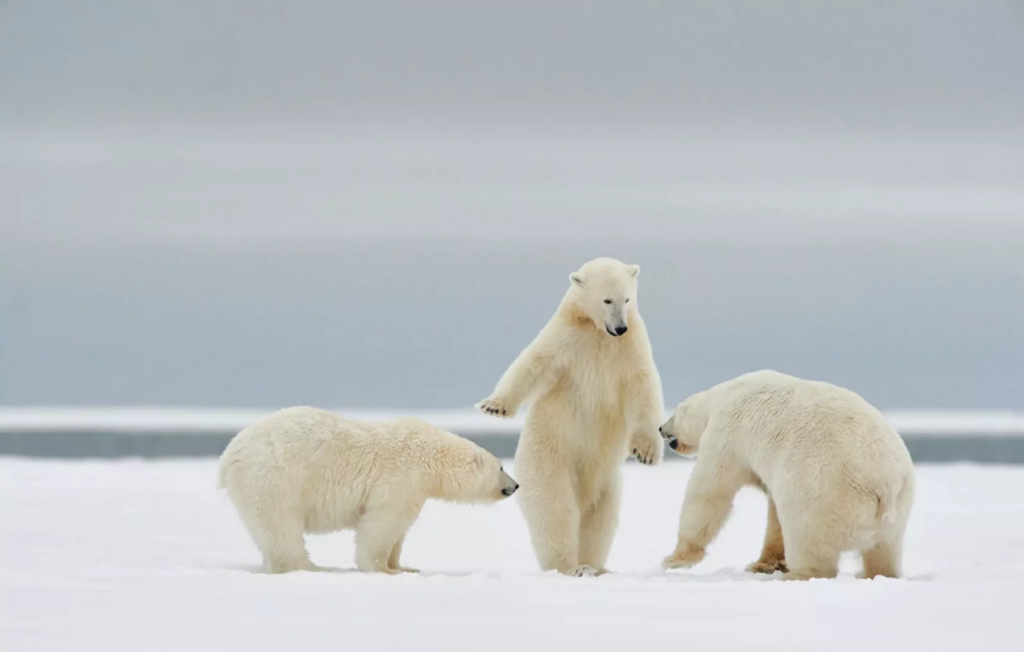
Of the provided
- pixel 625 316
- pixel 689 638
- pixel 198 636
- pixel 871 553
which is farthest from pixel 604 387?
pixel 198 636

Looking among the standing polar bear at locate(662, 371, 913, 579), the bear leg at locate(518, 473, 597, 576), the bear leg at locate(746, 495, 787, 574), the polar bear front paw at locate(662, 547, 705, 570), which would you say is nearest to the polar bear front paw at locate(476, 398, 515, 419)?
the bear leg at locate(518, 473, 597, 576)

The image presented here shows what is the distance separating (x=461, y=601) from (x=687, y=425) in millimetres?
2046

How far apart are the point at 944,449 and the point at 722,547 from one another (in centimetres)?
601

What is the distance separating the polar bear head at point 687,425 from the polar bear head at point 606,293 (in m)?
0.45

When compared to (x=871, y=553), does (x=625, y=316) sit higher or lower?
higher

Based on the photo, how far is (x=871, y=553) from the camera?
512cm

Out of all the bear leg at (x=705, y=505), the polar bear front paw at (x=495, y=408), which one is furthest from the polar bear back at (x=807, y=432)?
the polar bear front paw at (x=495, y=408)

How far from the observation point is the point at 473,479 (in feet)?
18.6

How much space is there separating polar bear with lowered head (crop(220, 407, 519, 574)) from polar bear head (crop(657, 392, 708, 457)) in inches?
36.5

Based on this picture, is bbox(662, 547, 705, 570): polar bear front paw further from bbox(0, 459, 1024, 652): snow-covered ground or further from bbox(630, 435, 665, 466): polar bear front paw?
bbox(630, 435, 665, 466): polar bear front paw

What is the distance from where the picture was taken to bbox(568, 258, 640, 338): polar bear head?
18.5 ft

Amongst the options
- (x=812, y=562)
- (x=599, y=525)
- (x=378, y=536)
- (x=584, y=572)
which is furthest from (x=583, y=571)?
(x=812, y=562)

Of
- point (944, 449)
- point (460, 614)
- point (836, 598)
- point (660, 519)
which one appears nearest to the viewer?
point (460, 614)

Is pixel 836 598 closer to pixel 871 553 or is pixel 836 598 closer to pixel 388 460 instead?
pixel 871 553
